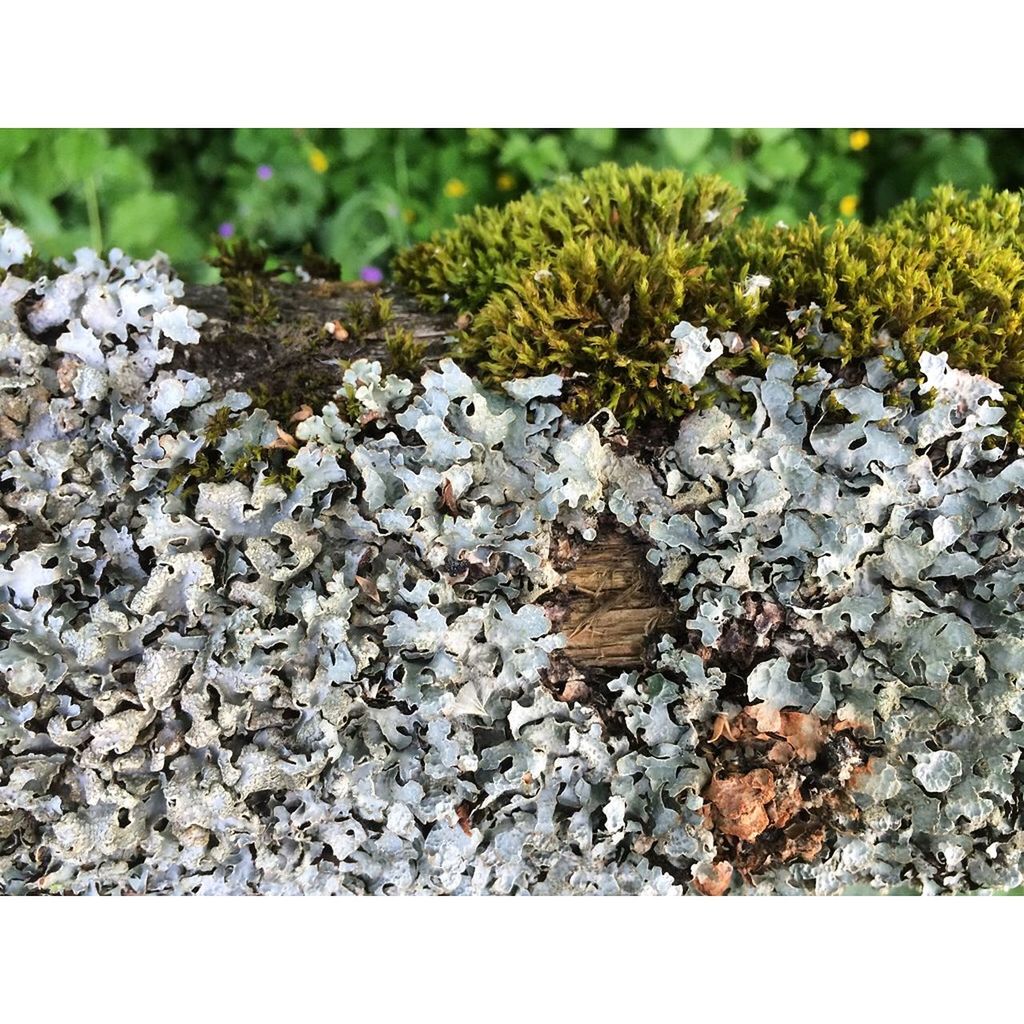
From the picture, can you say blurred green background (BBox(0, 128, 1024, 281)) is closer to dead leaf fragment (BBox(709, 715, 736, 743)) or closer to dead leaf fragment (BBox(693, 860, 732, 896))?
dead leaf fragment (BBox(709, 715, 736, 743))

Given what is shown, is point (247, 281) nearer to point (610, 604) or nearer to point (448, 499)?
point (448, 499)

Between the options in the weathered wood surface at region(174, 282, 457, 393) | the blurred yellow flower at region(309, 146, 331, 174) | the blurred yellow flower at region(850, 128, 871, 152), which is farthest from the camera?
the blurred yellow flower at region(309, 146, 331, 174)

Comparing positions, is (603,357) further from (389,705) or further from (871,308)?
(389,705)

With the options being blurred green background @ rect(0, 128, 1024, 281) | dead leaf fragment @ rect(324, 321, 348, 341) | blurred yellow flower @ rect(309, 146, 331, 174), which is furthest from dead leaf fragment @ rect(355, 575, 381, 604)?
blurred yellow flower @ rect(309, 146, 331, 174)

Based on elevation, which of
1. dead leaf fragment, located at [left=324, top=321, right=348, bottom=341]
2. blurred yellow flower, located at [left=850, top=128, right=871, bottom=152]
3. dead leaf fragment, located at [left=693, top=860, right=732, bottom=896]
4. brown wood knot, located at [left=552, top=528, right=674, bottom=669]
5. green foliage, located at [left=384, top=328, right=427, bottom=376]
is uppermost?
blurred yellow flower, located at [left=850, top=128, right=871, bottom=152]

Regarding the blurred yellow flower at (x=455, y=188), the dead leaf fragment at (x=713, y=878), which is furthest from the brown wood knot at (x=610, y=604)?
the blurred yellow flower at (x=455, y=188)

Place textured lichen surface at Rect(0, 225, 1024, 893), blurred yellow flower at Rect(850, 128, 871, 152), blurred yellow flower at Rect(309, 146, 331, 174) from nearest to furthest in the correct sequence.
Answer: textured lichen surface at Rect(0, 225, 1024, 893) → blurred yellow flower at Rect(850, 128, 871, 152) → blurred yellow flower at Rect(309, 146, 331, 174)

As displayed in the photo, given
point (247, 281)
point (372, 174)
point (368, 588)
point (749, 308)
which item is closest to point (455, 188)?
point (372, 174)

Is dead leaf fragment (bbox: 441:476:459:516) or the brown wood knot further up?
dead leaf fragment (bbox: 441:476:459:516)
